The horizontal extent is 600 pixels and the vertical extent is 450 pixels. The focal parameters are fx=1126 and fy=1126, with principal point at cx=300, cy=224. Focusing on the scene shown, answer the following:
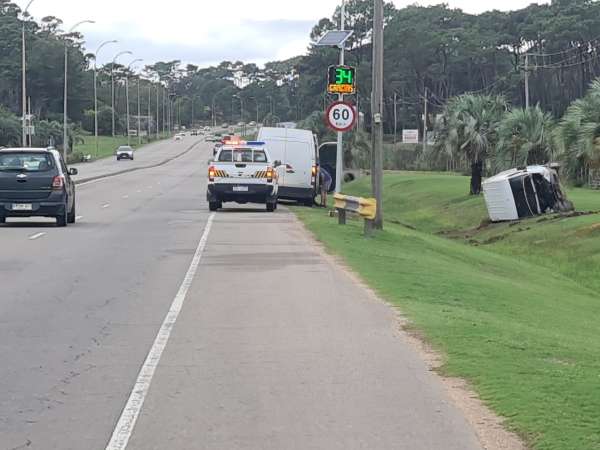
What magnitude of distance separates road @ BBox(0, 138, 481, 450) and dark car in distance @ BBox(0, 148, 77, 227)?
5.78m

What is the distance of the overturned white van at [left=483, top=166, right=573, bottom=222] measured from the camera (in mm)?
37062

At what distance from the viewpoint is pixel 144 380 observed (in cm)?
884

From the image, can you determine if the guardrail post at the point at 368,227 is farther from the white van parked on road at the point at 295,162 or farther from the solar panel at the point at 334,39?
the white van parked on road at the point at 295,162

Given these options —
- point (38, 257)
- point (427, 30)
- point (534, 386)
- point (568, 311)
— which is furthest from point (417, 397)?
point (427, 30)

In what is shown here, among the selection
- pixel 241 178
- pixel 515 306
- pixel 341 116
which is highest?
pixel 341 116

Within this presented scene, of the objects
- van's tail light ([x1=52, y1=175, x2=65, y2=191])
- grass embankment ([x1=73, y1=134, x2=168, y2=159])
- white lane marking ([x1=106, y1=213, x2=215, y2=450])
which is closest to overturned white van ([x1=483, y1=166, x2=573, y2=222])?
van's tail light ([x1=52, y1=175, x2=65, y2=191])

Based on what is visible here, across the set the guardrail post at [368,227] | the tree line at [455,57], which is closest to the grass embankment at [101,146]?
the tree line at [455,57]

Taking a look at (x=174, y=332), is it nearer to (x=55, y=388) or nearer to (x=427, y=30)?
(x=55, y=388)

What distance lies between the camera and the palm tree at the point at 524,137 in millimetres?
44531

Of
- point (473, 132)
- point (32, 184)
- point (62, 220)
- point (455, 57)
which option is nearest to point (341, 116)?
point (62, 220)

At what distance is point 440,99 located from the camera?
121188mm

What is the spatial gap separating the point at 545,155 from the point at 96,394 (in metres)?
37.7

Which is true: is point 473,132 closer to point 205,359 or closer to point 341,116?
point 341,116

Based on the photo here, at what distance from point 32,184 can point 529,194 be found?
18223 mm
